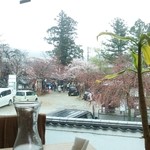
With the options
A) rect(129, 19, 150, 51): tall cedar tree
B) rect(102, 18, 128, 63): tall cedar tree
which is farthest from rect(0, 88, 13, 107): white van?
rect(129, 19, 150, 51): tall cedar tree

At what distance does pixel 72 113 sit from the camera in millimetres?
3463

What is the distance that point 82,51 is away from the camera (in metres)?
3.30

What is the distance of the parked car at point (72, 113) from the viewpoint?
3.38 meters

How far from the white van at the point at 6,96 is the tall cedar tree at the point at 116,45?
3.92 ft

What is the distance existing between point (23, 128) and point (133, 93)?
184cm

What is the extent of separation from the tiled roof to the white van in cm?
50

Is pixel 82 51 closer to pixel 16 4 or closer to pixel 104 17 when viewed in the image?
pixel 104 17

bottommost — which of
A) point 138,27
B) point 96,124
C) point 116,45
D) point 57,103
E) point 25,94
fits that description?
point 96,124

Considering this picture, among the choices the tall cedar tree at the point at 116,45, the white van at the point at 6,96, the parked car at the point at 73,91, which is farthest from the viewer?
the white van at the point at 6,96

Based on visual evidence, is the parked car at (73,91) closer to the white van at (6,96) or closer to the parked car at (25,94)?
the parked car at (25,94)

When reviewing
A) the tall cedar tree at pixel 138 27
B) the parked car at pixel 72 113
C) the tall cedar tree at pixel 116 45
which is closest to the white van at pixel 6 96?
the parked car at pixel 72 113

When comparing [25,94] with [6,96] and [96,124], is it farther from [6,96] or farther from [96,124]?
[96,124]

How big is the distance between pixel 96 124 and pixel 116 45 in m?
0.87

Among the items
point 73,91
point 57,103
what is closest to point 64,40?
point 73,91
